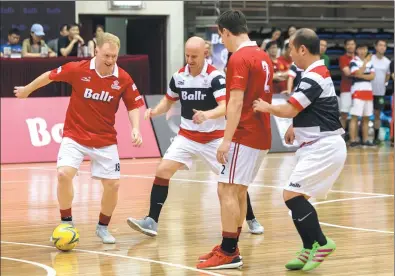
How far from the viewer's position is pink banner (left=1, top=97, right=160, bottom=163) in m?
16.4

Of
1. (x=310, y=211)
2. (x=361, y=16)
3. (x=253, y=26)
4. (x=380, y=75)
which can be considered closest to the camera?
(x=310, y=211)

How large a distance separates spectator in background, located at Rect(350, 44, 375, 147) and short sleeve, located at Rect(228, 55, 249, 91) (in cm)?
1240

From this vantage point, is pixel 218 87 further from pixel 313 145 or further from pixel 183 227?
pixel 313 145

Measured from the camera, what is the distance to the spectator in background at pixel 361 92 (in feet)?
63.7

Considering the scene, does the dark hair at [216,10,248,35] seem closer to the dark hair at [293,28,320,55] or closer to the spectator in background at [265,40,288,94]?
the dark hair at [293,28,320,55]

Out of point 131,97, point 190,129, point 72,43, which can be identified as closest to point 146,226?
point 190,129

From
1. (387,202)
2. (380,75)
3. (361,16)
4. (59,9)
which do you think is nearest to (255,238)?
(387,202)

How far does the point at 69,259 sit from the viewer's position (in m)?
7.94

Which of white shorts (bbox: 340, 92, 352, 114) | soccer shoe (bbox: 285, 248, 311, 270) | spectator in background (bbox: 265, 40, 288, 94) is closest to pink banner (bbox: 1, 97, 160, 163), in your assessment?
spectator in background (bbox: 265, 40, 288, 94)

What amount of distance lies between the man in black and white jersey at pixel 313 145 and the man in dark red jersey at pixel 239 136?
0.36 m

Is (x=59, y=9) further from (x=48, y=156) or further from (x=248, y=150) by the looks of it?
(x=248, y=150)

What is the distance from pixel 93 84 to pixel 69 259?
1.68m

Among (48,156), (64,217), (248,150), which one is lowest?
(48,156)

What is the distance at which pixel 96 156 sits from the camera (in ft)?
28.0
